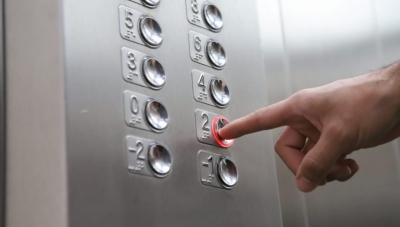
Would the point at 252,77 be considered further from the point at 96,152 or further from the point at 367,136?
the point at 96,152

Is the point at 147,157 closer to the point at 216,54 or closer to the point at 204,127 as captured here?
the point at 204,127

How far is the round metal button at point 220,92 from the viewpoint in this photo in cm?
104

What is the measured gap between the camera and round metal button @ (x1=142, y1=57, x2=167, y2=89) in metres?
0.92

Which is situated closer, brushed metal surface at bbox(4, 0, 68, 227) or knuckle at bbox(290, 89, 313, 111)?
brushed metal surface at bbox(4, 0, 68, 227)

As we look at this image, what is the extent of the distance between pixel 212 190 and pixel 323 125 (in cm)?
20

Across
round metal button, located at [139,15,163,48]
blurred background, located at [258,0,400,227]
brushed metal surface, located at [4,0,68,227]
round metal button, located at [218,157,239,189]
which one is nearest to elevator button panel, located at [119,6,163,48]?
round metal button, located at [139,15,163,48]

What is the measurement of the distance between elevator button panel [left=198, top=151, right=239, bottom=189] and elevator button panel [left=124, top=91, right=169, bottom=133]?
0.31 feet

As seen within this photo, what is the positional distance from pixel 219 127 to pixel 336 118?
207 millimetres

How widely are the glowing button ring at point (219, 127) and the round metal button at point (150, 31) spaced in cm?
16

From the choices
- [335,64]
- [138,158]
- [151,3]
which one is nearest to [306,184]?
[138,158]

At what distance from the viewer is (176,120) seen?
3.12 ft

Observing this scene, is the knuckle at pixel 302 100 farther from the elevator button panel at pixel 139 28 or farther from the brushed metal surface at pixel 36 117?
the brushed metal surface at pixel 36 117

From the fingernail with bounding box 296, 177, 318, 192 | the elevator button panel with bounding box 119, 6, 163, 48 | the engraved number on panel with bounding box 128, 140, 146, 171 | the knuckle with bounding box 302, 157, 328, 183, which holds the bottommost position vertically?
the fingernail with bounding box 296, 177, 318, 192

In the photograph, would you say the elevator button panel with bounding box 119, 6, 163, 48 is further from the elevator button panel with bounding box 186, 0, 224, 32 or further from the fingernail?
the fingernail
